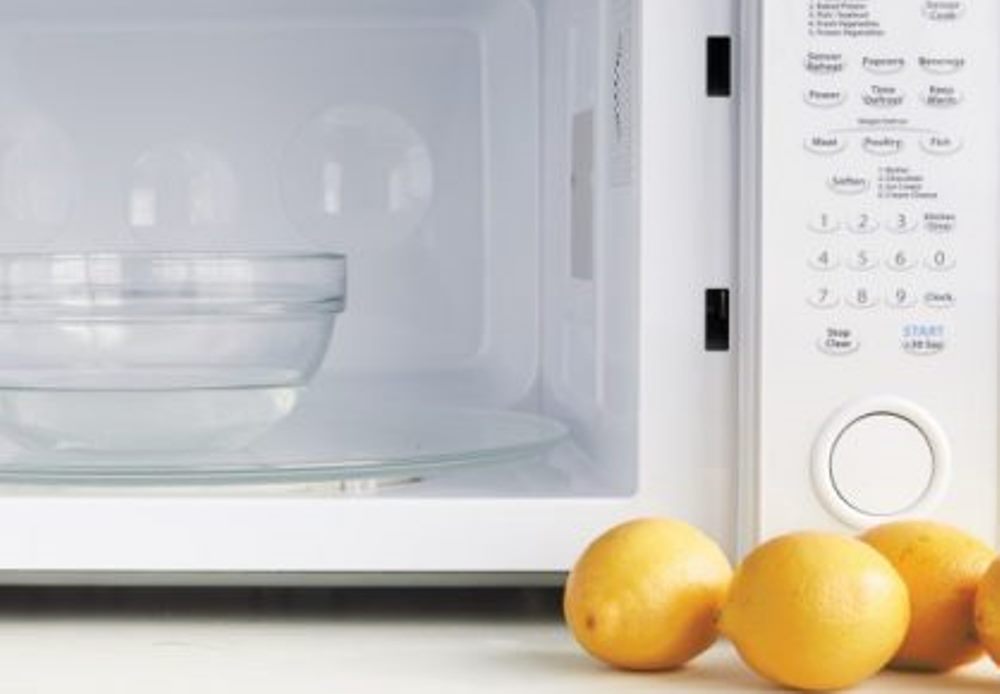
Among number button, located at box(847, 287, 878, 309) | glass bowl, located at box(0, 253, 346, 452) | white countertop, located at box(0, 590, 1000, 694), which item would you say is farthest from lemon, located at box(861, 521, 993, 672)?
glass bowl, located at box(0, 253, 346, 452)

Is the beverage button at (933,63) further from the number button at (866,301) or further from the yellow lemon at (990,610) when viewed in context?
the yellow lemon at (990,610)

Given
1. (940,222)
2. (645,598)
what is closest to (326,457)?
(645,598)

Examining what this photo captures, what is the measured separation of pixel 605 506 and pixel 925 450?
0.56ft

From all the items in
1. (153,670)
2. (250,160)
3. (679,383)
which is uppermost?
(250,160)

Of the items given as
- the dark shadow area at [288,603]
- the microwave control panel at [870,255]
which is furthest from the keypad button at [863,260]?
the dark shadow area at [288,603]

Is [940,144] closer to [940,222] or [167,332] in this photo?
[940,222]

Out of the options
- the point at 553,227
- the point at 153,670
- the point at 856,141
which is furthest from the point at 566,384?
the point at 153,670

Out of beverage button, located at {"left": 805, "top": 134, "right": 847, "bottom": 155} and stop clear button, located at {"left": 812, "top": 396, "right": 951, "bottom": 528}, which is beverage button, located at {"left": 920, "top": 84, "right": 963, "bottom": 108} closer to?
beverage button, located at {"left": 805, "top": 134, "right": 847, "bottom": 155}

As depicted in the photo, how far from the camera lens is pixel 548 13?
1.52m

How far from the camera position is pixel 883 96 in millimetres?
1158

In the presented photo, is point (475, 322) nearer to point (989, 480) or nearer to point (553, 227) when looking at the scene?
point (553, 227)

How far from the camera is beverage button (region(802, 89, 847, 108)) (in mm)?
1155

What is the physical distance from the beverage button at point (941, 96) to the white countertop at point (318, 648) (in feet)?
0.95

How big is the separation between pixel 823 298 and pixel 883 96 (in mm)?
110
